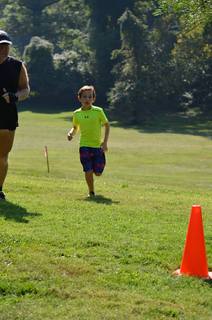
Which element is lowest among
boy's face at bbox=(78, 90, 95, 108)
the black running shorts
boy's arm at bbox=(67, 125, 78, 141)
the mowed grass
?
the mowed grass

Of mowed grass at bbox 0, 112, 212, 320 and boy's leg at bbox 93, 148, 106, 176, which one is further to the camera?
boy's leg at bbox 93, 148, 106, 176

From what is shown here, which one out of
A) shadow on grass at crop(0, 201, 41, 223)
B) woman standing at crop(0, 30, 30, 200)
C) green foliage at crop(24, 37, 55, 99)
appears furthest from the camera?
green foliage at crop(24, 37, 55, 99)

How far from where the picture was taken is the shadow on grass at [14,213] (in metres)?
7.86

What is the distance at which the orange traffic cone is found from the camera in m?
6.08

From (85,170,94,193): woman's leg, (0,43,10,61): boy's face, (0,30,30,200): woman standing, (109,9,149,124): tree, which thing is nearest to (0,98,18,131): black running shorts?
(0,30,30,200): woman standing

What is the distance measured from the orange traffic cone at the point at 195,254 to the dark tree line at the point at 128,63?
4063 centimetres

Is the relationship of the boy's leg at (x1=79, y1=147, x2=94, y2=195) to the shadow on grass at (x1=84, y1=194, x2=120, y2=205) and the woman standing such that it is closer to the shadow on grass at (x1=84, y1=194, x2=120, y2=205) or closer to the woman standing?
the shadow on grass at (x1=84, y1=194, x2=120, y2=205)

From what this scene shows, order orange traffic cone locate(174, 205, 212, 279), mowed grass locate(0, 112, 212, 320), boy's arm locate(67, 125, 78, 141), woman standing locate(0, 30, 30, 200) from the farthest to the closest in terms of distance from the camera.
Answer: boy's arm locate(67, 125, 78, 141), woman standing locate(0, 30, 30, 200), orange traffic cone locate(174, 205, 212, 279), mowed grass locate(0, 112, 212, 320)

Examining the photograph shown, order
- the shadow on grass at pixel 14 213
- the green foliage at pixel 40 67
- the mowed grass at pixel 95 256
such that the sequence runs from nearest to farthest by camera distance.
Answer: the mowed grass at pixel 95 256
the shadow on grass at pixel 14 213
the green foliage at pixel 40 67

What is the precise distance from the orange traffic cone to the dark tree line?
4063 cm

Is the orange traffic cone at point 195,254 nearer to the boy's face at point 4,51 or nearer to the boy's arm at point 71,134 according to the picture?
the boy's face at point 4,51

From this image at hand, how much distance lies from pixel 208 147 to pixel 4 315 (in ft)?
107

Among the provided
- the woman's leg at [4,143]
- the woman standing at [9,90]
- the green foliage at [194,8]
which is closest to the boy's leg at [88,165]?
the woman's leg at [4,143]

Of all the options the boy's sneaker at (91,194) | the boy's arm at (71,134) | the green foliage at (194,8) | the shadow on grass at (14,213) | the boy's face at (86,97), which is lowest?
the boy's sneaker at (91,194)
